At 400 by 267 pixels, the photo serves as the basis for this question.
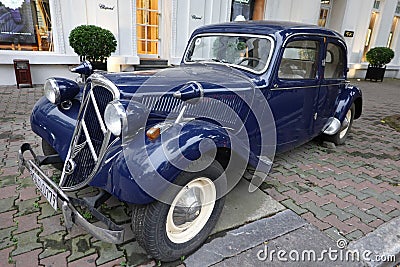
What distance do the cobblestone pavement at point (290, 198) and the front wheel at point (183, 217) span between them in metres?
0.22

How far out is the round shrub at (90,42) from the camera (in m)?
6.26

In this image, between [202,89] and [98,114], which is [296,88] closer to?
[202,89]

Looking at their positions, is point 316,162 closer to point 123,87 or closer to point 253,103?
point 253,103

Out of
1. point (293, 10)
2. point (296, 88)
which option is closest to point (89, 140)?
point (296, 88)

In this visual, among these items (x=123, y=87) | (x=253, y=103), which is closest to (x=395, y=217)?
(x=253, y=103)

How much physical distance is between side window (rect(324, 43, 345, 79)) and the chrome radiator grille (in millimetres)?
2673

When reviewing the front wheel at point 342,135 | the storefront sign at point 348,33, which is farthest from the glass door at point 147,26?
the storefront sign at point 348,33

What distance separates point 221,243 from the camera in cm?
217

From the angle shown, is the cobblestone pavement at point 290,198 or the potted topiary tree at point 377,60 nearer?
the cobblestone pavement at point 290,198

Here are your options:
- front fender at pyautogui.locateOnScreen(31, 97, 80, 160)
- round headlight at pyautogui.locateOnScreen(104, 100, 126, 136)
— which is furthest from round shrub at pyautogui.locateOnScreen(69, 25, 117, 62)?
round headlight at pyautogui.locateOnScreen(104, 100, 126, 136)

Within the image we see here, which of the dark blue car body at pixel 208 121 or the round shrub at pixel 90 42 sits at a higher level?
the round shrub at pixel 90 42

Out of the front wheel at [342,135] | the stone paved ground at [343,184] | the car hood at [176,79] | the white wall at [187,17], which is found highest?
the white wall at [187,17]

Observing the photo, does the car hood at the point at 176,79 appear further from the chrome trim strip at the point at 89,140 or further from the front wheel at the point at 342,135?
the front wheel at the point at 342,135

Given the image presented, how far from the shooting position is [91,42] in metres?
6.33
